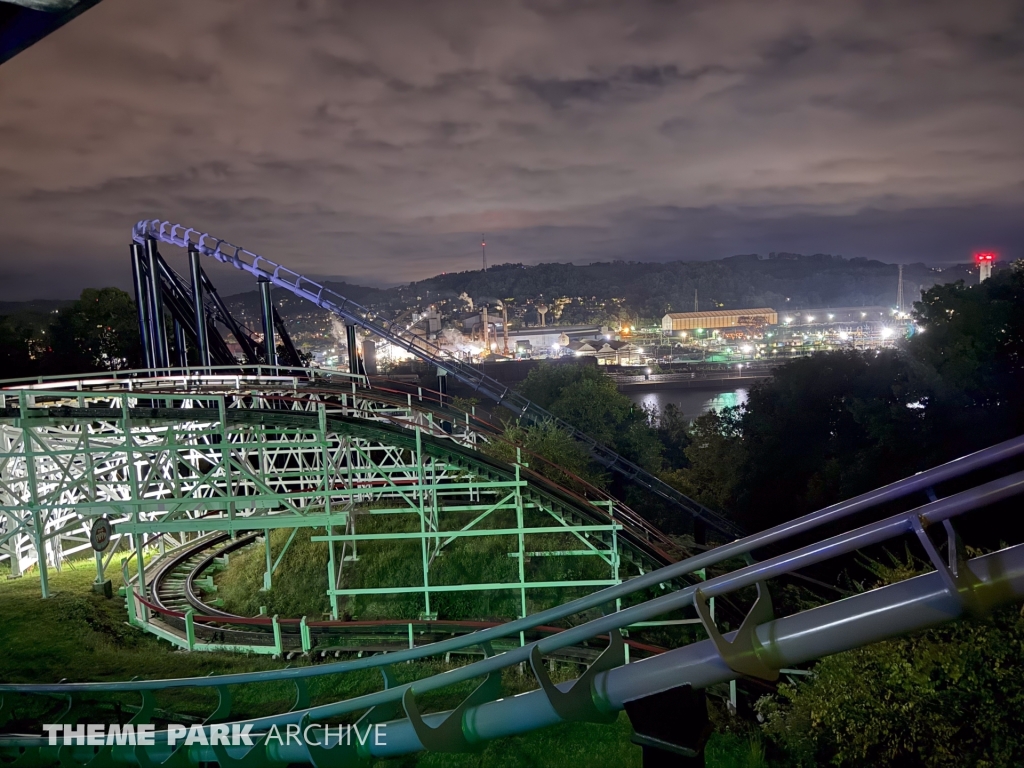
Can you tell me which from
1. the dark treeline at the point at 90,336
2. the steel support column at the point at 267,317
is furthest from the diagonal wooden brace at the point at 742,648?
the dark treeline at the point at 90,336

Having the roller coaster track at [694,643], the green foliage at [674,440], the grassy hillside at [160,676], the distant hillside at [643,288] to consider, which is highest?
the distant hillside at [643,288]

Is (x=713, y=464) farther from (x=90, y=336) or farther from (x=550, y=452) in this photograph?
(x=90, y=336)

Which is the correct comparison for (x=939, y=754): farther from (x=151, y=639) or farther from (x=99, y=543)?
(x=99, y=543)

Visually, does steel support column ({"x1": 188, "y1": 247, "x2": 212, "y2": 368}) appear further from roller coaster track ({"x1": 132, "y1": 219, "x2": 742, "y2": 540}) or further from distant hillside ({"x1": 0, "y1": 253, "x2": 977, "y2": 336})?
distant hillside ({"x1": 0, "y1": 253, "x2": 977, "y2": 336})

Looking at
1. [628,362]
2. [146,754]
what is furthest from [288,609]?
[628,362]

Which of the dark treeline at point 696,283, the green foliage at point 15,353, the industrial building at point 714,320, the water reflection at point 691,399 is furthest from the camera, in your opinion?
the dark treeline at point 696,283

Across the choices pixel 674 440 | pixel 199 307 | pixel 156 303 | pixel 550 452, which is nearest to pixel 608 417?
pixel 674 440

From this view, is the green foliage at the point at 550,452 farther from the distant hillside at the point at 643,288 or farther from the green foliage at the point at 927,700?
the distant hillside at the point at 643,288
